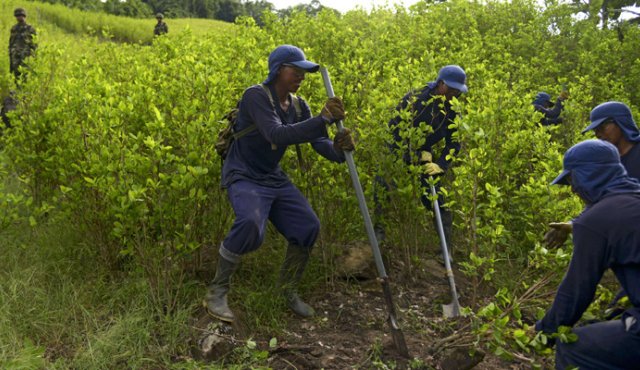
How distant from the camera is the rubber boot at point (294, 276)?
3.81 meters

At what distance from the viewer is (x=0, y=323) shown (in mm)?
3535

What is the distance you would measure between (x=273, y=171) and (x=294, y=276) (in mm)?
789

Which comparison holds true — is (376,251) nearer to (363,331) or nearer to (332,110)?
(363,331)

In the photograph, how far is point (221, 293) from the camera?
356 cm

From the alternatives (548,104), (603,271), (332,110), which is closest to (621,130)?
(603,271)

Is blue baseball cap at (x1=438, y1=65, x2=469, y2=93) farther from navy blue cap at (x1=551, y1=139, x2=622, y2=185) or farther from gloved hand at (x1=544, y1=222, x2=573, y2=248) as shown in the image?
navy blue cap at (x1=551, y1=139, x2=622, y2=185)

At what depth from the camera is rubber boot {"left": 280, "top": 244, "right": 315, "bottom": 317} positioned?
150 inches

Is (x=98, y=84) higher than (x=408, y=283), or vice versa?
(x=98, y=84)

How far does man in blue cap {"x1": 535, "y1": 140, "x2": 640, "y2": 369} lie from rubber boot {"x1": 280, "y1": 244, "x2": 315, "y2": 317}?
1748mm

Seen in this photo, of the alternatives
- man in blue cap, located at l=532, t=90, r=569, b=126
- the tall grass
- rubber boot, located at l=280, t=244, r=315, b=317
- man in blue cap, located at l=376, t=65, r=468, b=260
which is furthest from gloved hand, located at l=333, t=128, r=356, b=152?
the tall grass

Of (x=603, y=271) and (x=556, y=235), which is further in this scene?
(x=556, y=235)

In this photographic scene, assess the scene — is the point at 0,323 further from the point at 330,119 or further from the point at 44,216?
the point at 330,119

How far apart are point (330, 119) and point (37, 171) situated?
127 inches

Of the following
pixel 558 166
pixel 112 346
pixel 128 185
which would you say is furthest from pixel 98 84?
pixel 558 166
